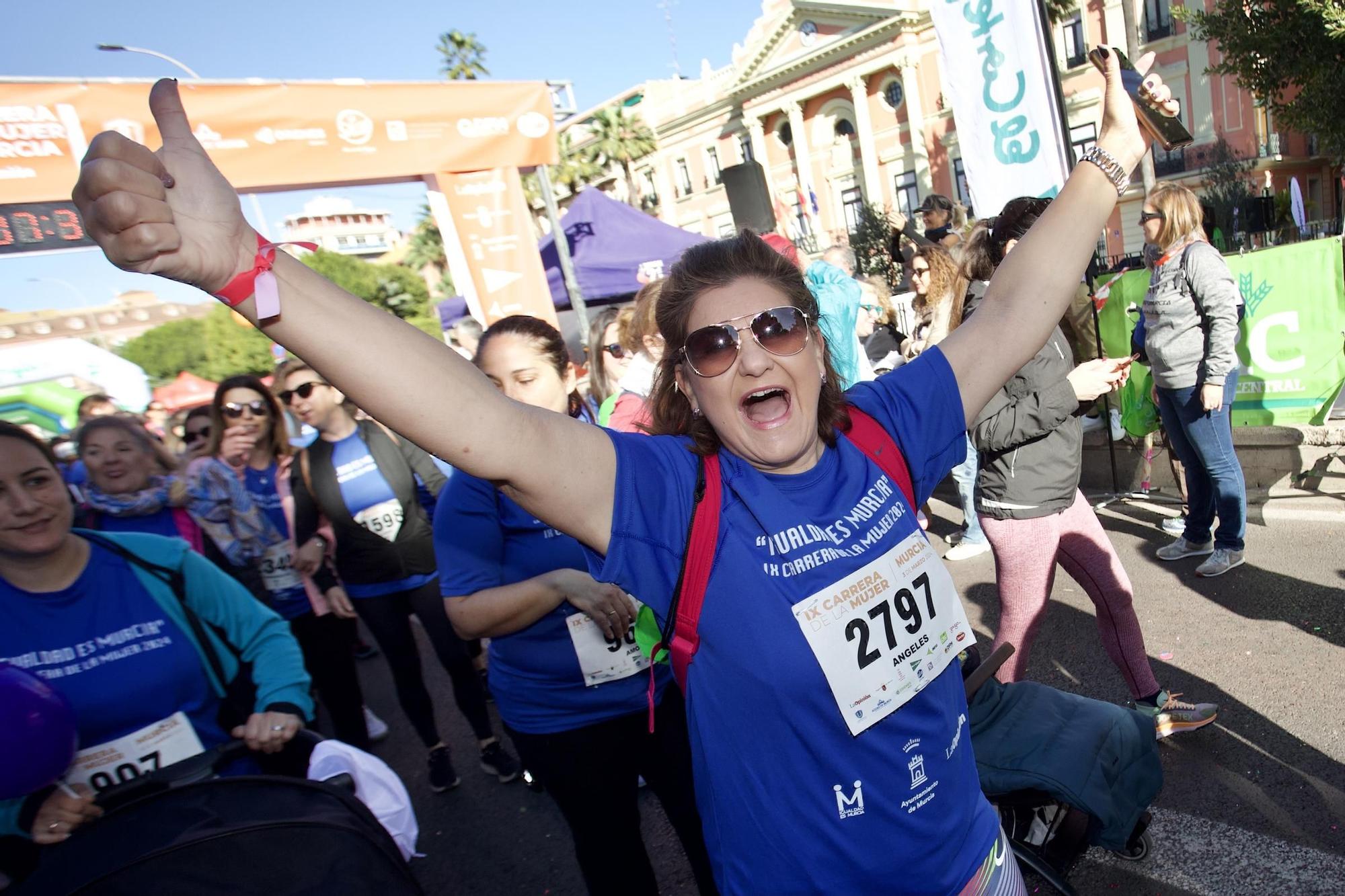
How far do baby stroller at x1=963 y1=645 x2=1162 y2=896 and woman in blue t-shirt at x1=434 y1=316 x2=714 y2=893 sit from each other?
0.84 meters

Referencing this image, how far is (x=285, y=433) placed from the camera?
4.46m

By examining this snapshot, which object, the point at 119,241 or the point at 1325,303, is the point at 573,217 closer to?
the point at 1325,303

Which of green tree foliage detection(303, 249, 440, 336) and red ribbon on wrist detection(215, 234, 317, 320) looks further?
green tree foliage detection(303, 249, 440, 336)

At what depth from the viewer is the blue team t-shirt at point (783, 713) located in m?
1.29

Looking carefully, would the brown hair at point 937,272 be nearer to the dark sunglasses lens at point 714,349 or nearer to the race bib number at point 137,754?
the dark sunglasses lens at point 714,349

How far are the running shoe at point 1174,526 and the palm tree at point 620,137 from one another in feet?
132

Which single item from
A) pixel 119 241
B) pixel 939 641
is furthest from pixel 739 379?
pixel 119 241

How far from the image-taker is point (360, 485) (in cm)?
367

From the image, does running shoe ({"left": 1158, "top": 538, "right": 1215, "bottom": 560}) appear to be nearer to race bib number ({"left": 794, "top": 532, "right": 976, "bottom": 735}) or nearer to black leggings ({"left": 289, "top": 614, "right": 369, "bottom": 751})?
race bib number ({"left": 794, "top": 532, "right": 976, "bottom": 735})

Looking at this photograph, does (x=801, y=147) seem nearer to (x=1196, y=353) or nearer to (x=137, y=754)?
(x=1196, y=353)

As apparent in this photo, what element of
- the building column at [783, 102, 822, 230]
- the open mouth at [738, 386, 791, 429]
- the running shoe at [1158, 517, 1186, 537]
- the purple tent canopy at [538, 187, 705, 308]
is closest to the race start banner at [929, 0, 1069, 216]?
the running shoe at [1158, 517, 1186, 537]

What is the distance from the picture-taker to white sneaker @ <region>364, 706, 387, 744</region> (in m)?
4.75

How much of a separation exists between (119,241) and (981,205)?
5448 millimetres

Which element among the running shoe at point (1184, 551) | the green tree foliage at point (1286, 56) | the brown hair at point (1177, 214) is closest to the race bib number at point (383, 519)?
the brown hair at point (1177, 214)
